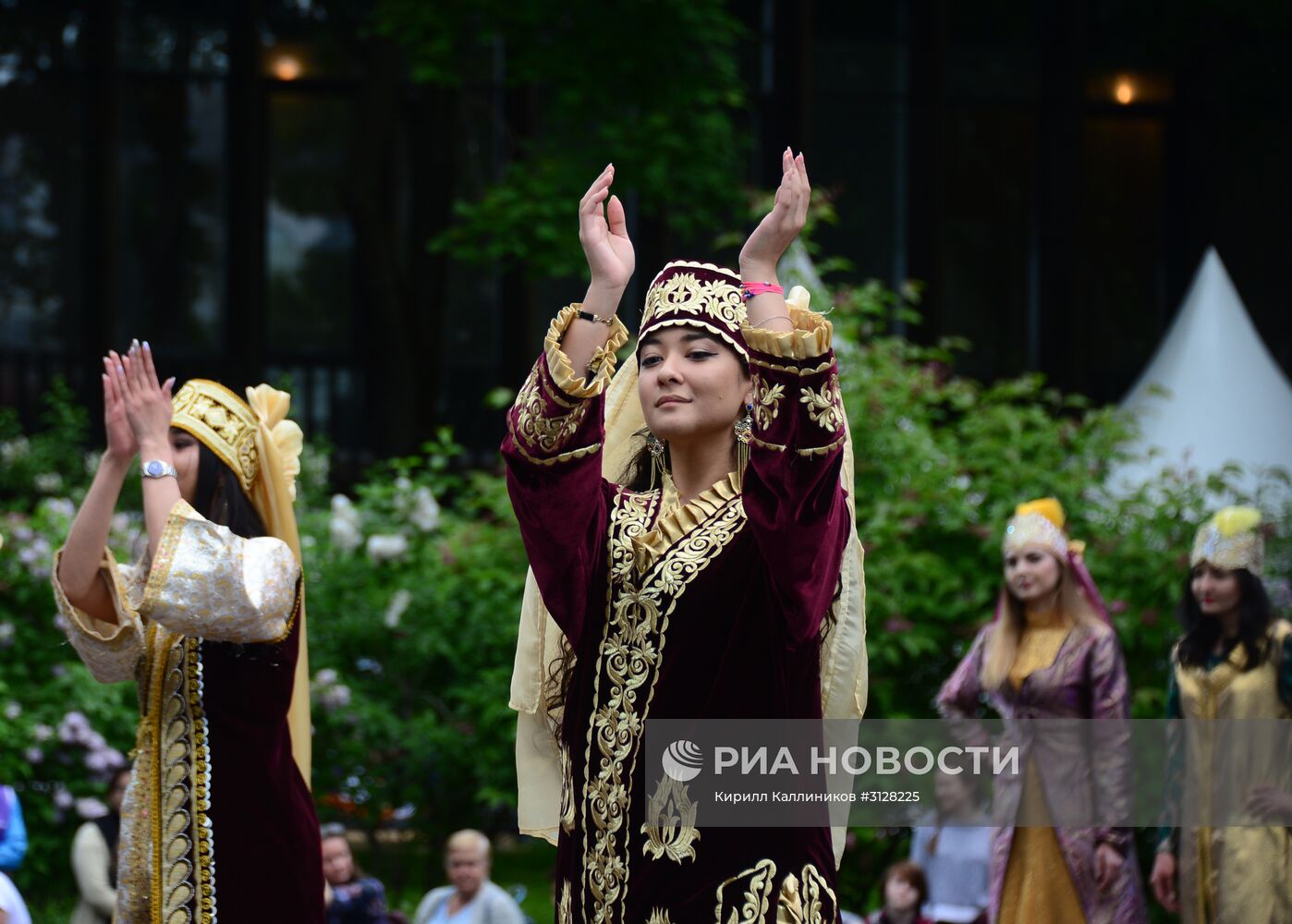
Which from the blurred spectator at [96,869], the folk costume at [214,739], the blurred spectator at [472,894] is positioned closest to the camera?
the folk costume at [214,739]

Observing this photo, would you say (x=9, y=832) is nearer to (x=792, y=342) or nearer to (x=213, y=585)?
(x=213, y=585)

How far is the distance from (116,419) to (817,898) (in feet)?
6.95

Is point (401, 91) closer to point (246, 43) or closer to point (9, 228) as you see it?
point (246, 43)


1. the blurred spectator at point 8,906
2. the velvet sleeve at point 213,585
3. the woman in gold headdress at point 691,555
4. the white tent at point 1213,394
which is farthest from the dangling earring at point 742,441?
the white tent at point 1213,394

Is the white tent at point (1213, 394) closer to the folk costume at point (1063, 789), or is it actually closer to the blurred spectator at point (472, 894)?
the folk costume at point (1063, 789)

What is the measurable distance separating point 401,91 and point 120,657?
983 cm

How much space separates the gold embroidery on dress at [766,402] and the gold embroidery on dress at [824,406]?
0.04m

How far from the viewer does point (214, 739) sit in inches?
180

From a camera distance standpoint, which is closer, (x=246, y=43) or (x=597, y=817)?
(x=597, y=817)

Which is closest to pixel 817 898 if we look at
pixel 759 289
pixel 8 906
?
pixel 759 289

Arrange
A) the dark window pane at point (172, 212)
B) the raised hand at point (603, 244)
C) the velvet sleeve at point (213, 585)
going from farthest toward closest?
the dark window pane at point (172, 212) < the velvet sleeve at point (213, 585) < the raised hand at point (603, 244)

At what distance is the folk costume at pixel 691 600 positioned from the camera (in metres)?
3.13

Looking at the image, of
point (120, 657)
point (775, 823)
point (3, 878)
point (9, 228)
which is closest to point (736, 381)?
point (775, 823)

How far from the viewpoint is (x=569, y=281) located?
14.6m
